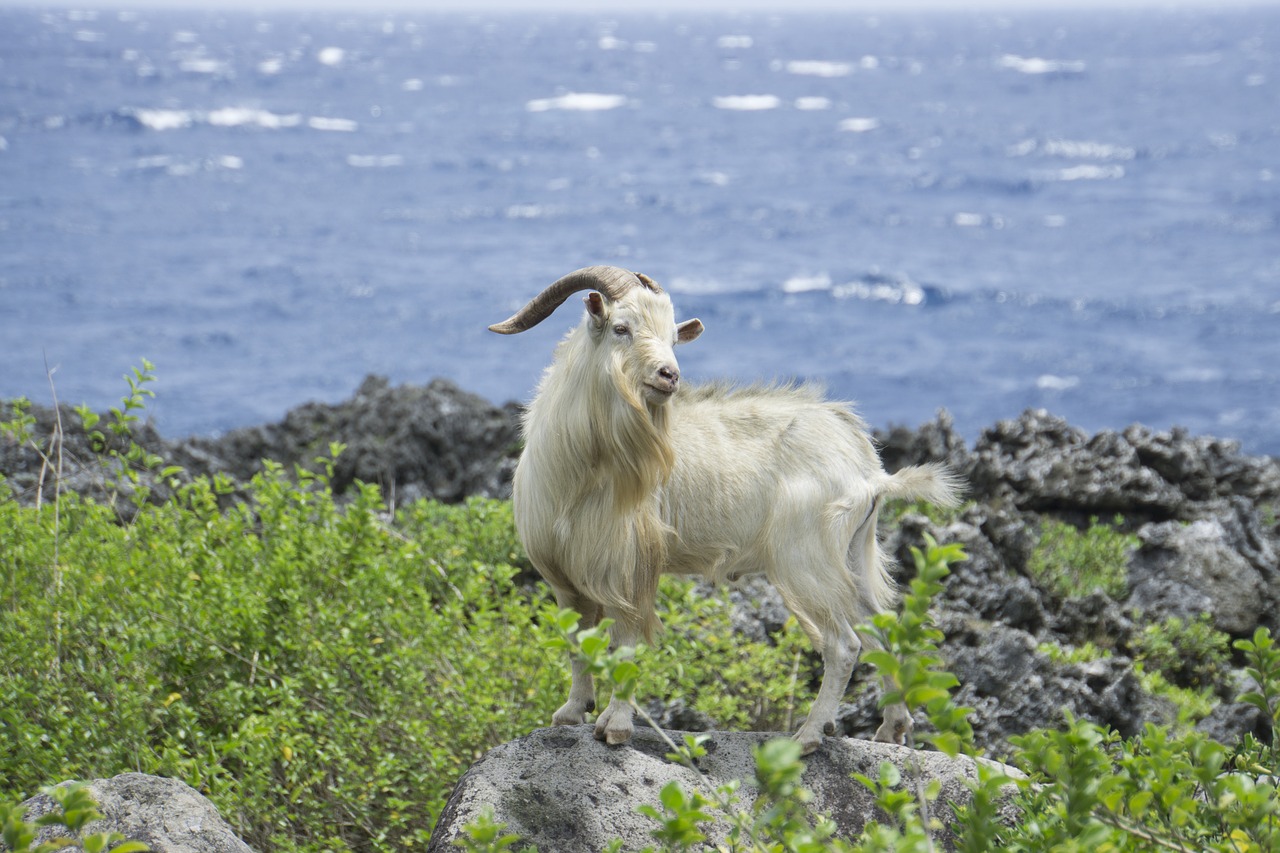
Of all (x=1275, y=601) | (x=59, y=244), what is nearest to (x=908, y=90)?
(x=59, y=244)

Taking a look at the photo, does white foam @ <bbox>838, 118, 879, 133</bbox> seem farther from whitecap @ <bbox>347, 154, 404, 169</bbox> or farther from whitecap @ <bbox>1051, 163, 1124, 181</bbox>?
whitecap @ <bbox>347, 154, 404, 169</bbox>

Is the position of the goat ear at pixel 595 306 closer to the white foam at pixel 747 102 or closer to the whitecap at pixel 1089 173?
the whitecap at pixel 1089 173

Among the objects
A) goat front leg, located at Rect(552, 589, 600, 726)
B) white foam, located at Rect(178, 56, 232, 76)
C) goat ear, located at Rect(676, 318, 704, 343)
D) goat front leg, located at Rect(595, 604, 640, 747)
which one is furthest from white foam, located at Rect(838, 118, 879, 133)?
goat front leg, located at Rect(595, 604, 640, 747)

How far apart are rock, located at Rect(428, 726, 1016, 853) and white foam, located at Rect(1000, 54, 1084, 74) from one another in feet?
385

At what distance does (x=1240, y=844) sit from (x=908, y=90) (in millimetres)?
103486

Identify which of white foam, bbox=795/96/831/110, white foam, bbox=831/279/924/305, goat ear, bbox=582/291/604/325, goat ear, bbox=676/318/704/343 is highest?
goat ear, bbox=582/291/604/325

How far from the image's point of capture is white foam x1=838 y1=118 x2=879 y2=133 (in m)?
77.9

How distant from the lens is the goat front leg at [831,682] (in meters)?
5.58

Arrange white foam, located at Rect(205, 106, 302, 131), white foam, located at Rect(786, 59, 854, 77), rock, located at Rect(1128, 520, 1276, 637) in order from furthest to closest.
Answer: white foam, located at Rect(786, 59, 854, 77) < white foam, located at Rect(205, 106, 302, 131) < rock, located at Rect(1128, 520, 1276, 637)

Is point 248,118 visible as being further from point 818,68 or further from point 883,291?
point 818,68

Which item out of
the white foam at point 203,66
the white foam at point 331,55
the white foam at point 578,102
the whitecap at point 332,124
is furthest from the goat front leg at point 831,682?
the white foam at point 331,55

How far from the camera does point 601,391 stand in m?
5.09

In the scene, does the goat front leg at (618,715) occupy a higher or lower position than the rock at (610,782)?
higher

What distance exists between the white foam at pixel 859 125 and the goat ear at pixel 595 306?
248 ft
